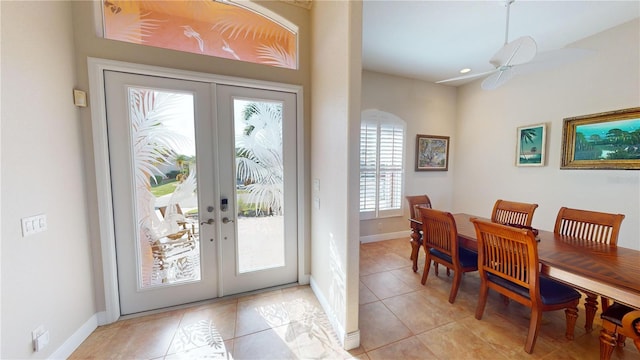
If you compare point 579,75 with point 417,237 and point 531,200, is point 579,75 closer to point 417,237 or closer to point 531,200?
point 531,200

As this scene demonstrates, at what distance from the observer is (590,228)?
2127 mm

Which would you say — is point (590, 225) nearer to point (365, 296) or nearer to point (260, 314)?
point (365, 296)

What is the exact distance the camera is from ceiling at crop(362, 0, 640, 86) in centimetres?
229

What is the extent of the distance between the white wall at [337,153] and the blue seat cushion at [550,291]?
1317mm

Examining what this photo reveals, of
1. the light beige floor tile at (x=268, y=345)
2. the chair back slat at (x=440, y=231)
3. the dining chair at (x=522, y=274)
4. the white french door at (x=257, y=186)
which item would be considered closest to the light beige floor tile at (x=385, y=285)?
the chair back slat at (x=440, y=231)

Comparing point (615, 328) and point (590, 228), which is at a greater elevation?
point (590, 228)

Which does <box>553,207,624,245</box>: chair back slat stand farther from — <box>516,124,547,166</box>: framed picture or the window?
the window

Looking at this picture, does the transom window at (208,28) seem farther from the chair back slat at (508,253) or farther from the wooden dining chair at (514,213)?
the wooden dining chair at (514,213)

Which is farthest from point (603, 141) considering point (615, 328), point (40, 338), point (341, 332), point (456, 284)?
Result: point (40, 338)

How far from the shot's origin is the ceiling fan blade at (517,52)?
1894 millimetres

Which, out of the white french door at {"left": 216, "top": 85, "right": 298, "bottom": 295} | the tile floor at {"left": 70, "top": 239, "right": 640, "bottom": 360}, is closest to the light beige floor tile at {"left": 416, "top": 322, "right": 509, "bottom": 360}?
the tile floor at {"left": 70, "top": 239, "right": 640, "bottom": 360}

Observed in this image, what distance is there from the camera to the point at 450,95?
4582 millimetres

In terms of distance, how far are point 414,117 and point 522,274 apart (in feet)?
10.7

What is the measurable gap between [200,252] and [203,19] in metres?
2.32
